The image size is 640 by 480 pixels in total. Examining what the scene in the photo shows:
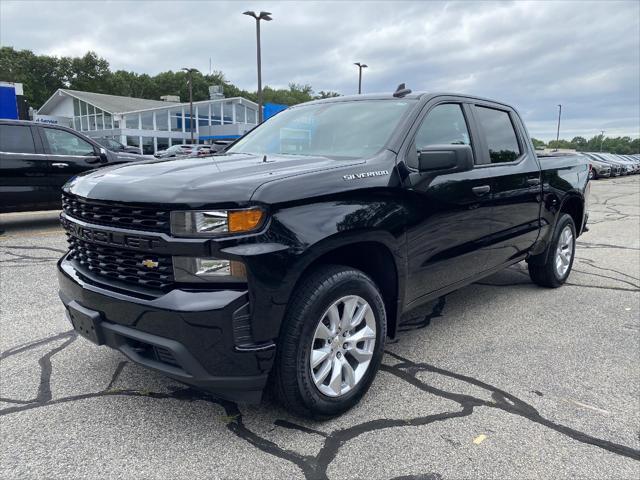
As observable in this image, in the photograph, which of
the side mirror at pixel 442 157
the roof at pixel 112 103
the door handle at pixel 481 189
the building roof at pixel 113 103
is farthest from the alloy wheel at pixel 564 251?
the roof at pixel 112 103

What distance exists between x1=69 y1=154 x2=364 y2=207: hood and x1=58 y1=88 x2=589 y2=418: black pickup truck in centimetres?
1

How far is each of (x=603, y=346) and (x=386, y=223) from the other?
2224mm

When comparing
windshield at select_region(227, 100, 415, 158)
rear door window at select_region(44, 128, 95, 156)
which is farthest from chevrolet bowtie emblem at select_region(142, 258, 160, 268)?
rear door window at select_region(44, 128, 95, 156)

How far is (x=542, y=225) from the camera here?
4.84 m

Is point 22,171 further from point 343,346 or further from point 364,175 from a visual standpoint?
point 343,346

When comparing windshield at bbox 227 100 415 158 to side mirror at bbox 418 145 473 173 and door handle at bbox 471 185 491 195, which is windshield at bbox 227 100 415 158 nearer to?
side mirror at bbox 418 145 473 173

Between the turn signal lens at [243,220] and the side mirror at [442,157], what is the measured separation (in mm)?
1263

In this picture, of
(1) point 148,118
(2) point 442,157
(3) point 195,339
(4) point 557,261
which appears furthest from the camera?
(1) point 148,118

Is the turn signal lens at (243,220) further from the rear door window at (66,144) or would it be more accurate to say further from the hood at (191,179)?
the rear door window at (66,144)

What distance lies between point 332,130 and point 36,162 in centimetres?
621

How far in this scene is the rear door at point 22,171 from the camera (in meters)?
7.57

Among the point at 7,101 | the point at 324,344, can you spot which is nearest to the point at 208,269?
the point at 324,344

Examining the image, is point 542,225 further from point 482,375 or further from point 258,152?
point 258,152

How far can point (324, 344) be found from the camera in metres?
2.63
